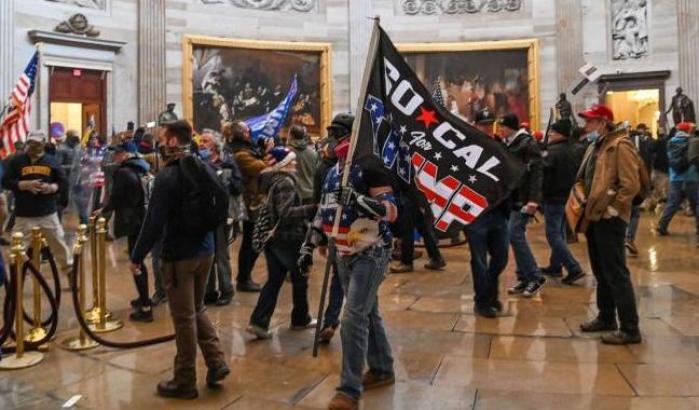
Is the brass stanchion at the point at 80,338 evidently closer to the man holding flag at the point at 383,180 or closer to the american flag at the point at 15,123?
the man holding flag at the point at 383,180

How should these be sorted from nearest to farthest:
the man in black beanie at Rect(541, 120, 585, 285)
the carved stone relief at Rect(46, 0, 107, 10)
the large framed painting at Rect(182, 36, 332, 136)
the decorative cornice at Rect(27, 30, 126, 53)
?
the man in black beanie at Rect(541, 120, 585, 285) < the decorative cornice at Rect(27, 30, 126, 53) < the carved stone relief at Rect(46, 0, 107, 10) < the large framed painting at Rect(182, 36, 332, 136)

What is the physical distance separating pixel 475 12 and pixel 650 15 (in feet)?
17.4

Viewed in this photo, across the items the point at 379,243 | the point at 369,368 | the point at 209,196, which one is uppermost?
the point at 209,196

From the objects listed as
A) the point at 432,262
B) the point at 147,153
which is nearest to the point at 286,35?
the point at 147,153

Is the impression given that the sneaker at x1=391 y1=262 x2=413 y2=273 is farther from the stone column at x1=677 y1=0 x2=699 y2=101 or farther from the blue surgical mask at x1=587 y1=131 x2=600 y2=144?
the stone column at x1=677 y1=0 x2=699 y2=101

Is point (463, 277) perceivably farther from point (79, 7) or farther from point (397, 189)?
point (79, 7)

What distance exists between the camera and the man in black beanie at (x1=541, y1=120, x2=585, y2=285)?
7.09m

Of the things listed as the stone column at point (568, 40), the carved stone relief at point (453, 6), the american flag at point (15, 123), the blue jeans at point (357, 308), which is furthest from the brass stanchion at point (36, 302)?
the carved stone relief at point (453, 6)

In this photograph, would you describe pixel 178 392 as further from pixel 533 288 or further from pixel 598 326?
pixel 533 288

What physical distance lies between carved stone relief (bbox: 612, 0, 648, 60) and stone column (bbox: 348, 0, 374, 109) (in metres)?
7.69

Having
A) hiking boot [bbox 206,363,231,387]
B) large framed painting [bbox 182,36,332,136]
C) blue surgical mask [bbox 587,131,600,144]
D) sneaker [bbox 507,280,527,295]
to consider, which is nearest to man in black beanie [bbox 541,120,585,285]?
blue surgical mask [bbox 587,131,600,144]

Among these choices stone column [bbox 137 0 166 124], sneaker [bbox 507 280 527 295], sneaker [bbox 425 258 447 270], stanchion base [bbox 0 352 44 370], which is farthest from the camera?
stone column [bbox 137 0 166 124]

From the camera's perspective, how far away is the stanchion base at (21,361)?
15.7ft

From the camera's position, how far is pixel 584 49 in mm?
20562
